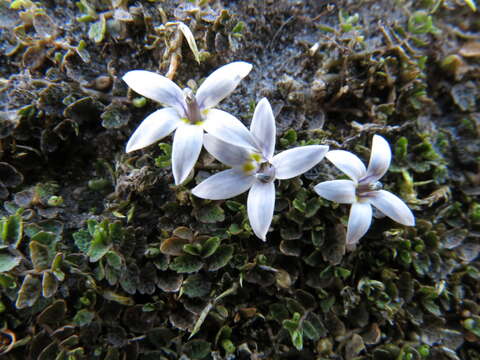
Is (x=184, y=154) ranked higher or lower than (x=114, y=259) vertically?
higher

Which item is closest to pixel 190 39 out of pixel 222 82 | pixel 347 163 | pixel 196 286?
pixel 222 82

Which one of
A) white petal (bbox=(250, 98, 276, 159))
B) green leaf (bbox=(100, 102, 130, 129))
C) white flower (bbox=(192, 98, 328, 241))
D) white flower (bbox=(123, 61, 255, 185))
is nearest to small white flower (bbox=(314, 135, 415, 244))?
white flower (bbox=(192, 98, 328, 241))

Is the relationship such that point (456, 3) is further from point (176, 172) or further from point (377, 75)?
point (176, 172)

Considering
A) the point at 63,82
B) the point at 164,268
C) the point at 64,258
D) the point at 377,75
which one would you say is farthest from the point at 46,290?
the point at 377,75

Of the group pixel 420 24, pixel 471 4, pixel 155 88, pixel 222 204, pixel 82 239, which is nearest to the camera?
pixel 155 88

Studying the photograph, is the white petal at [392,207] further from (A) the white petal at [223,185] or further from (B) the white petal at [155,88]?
(B) the white petal at [155,88]

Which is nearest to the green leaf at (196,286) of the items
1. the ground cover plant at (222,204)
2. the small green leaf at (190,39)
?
the ground cover plant at (222,204)

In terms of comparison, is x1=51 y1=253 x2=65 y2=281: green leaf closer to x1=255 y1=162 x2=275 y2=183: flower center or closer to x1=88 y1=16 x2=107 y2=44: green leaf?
x1=255 y1=162 x2=275 y2=183: flower center

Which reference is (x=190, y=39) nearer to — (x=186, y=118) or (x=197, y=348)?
(x=186, y=118)
